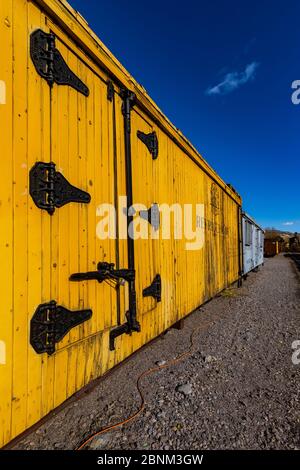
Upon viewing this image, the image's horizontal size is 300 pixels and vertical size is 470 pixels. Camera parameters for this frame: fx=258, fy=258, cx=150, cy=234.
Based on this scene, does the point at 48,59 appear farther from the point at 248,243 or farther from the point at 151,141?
the point at 248,243

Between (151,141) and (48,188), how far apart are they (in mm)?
1932

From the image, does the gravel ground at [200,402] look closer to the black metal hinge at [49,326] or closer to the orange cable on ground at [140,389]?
the orange cable on ground at [140,389]

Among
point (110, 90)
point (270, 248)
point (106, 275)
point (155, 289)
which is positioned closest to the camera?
point (106, 275)

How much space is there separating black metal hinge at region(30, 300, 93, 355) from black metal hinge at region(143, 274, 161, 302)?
1290mm

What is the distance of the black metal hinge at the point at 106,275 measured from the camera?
7.19 feet

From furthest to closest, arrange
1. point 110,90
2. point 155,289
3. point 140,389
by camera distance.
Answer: point 155,289, point 140,389, point 110,90

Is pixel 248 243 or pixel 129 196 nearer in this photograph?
pixel 129 196

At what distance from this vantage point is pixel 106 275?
2.39 metres

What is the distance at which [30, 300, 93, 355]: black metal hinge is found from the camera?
1837mm

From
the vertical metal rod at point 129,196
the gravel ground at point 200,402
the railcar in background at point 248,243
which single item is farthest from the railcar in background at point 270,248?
the vertical metal rod at point 129,196

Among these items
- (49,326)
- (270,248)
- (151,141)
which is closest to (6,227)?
(49,326)

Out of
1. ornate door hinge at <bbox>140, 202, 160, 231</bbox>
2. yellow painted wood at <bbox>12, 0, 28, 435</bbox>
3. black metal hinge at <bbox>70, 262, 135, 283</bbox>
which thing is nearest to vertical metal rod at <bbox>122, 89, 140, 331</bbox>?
black metal hinge at <bbox>70, 262, 135, 283</bbox>

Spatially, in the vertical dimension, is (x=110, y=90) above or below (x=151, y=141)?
above

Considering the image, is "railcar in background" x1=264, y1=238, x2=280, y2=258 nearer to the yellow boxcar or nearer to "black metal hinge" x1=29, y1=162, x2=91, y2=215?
the yellow boxcar
